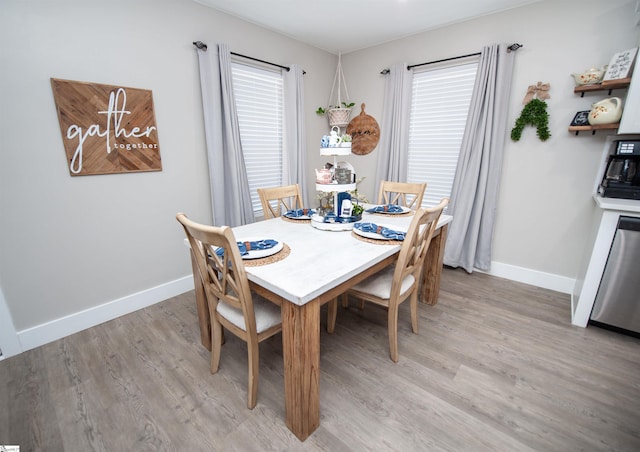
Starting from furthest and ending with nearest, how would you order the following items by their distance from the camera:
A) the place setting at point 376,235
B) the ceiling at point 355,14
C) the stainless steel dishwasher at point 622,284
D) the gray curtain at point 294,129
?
the gray curtain at point 294,129 → the ceiling at point 355,14 → the stainless steel dishwasher at point 622,284 → the place setting at point 376,235

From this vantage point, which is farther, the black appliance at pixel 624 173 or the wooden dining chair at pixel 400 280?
the black appliance at pixel 624 173

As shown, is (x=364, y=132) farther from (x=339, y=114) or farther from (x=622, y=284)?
(x=622, y=284)

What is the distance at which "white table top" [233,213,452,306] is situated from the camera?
1111mm

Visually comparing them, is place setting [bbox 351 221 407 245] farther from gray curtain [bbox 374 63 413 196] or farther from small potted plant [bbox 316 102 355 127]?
small potted plant [bbox 316 102 355 127]

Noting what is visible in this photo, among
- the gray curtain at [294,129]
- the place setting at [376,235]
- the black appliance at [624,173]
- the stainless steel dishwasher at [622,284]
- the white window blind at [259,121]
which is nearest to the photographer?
the place setting at [376,235]

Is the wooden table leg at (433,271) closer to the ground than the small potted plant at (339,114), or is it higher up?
closer to the ground

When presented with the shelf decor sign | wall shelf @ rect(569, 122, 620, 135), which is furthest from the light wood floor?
wall shelf @ rect(569, 122, 620, 135)

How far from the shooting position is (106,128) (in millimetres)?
2016

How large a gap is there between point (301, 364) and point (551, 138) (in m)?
2.89

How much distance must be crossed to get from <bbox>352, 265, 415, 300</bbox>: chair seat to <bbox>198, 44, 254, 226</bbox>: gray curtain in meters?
1.54

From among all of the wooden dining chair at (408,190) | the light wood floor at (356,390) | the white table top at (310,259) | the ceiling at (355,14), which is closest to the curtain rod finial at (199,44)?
the ceiling at (355,14)

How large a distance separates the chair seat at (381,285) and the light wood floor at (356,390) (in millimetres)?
452

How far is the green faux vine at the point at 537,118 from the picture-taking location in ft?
8.05

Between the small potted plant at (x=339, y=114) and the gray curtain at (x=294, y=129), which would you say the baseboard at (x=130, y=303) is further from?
the small potted plant at (x=339, y=114)
